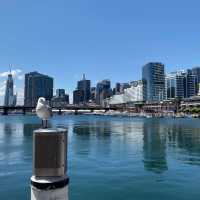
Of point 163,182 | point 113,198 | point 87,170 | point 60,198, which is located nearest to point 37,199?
point 60,198

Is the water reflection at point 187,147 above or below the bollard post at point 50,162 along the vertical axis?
below

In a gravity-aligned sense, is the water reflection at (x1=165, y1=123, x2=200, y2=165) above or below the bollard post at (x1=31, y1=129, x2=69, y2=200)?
below

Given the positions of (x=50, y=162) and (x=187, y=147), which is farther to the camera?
(x=187, y=147)

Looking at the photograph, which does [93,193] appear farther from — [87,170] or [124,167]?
[124,167]

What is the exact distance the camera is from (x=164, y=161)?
35750mm

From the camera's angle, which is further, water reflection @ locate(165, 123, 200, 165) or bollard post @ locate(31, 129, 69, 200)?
water reflection @ locate(165, 123, 200, 165)

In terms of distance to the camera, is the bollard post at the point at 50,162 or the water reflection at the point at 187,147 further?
the water reflection at the point at 187,147

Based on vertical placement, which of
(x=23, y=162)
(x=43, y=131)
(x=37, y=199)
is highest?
(x=43, y=131)

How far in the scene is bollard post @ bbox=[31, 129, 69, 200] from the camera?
5320 millimetres

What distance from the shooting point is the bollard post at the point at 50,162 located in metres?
5.32

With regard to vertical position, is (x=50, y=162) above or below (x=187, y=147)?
above

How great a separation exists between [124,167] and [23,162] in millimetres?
11389

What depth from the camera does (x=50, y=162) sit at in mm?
5430

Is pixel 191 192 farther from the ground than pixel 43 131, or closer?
closer
